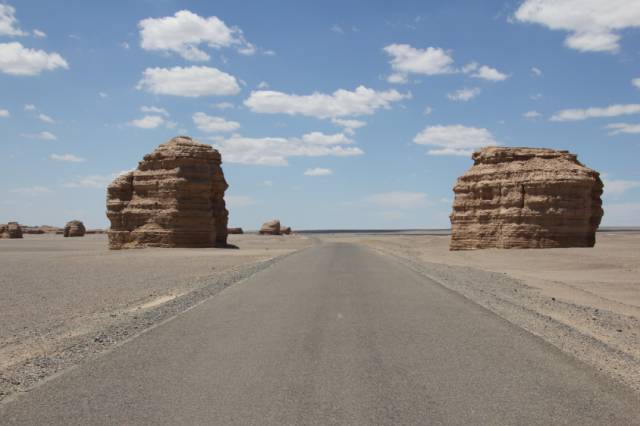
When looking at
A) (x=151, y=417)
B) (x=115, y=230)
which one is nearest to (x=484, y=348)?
(x=151, y=417)

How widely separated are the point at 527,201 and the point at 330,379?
3619cm

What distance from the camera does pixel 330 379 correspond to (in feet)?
20.0

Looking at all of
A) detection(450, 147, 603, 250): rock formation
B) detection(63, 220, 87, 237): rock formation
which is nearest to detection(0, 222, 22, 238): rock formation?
detection(63, 220, 87, 237): rock formation

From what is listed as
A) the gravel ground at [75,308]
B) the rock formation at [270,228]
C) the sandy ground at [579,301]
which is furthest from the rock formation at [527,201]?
the rock formation at [270,228]

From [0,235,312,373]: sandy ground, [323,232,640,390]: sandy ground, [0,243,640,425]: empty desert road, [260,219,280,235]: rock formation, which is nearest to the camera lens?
[0,243,640,425]: empty desert road

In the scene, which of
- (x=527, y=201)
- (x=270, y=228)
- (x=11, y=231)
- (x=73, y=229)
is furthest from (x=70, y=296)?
(x=270, y=228)

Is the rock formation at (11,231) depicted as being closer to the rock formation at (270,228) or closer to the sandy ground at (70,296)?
the rock formation at (270,228)

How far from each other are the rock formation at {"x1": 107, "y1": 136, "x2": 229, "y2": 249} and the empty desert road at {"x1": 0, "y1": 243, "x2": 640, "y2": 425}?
36911 millimetres

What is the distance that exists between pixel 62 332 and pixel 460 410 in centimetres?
786

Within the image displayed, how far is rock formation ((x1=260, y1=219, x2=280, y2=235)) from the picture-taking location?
11219 centimetres

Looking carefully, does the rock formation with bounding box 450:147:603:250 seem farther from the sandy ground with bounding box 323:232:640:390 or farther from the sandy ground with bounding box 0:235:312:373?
the sandy ground with bounding box 0:235:312:373

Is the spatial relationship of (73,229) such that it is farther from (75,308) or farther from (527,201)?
(75,308)

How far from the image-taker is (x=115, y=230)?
156 ft

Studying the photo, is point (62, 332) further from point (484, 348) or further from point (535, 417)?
point (535, 417)
